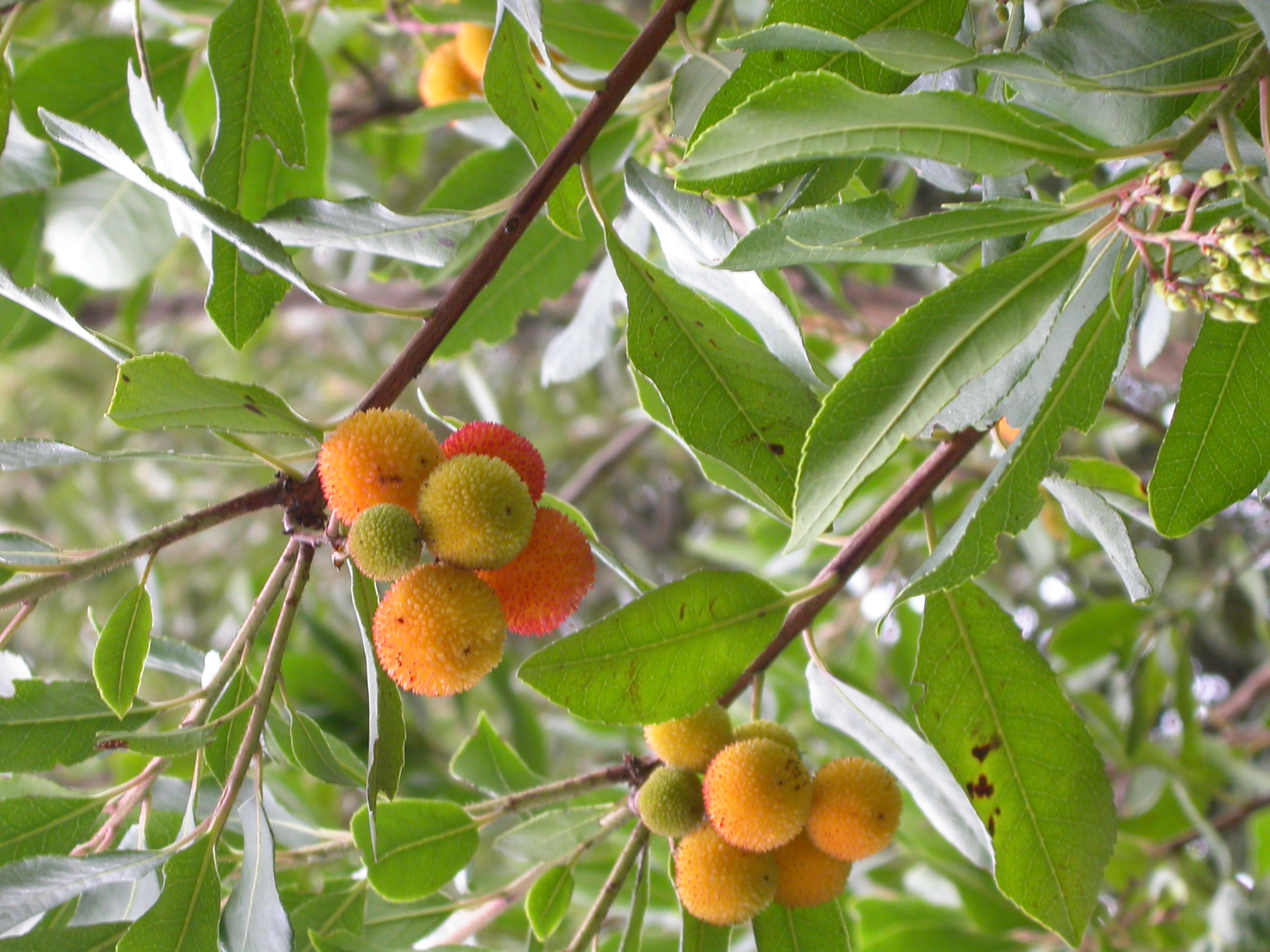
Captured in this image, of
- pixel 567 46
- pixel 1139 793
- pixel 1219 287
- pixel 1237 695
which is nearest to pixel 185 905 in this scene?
pixel 1219 287

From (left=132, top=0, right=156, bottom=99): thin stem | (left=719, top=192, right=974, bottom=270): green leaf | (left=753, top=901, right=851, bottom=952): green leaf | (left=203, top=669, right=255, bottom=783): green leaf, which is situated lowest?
(left=753, top=901, right=851, bottom=952): green leaf

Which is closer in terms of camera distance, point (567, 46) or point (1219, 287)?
point (1219, 287)

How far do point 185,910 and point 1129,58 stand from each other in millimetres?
947

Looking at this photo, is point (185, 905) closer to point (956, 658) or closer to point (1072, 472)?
point (956, 658)

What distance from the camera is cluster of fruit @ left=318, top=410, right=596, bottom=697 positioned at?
2.58ft

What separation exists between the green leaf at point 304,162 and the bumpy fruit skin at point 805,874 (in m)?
0.81

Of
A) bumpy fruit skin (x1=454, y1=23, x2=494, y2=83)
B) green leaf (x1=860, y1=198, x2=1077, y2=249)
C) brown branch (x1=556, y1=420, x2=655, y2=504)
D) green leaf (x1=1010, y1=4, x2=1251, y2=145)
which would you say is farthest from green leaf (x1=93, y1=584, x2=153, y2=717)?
brown branch (x1=556, y1=420, x2=655, y2=504)

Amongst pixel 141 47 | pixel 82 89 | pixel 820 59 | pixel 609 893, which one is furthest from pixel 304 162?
pixel 609 893

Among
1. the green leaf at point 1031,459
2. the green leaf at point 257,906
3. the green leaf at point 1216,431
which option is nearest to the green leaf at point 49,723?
the green leaf at point 257,906

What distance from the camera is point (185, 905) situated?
851 millimetres

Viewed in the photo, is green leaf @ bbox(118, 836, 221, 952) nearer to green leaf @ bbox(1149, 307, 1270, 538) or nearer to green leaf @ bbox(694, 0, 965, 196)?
green leaf @ bbox(694, 0, 965, 196)

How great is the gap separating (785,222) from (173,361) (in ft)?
1.42

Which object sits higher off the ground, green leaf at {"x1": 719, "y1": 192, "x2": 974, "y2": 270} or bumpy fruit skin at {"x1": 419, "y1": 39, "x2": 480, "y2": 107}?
green leaf at {"x1": 719, "y1": 192, "x2": 974, "y2": 270}

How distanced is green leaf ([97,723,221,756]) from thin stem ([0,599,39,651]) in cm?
11
